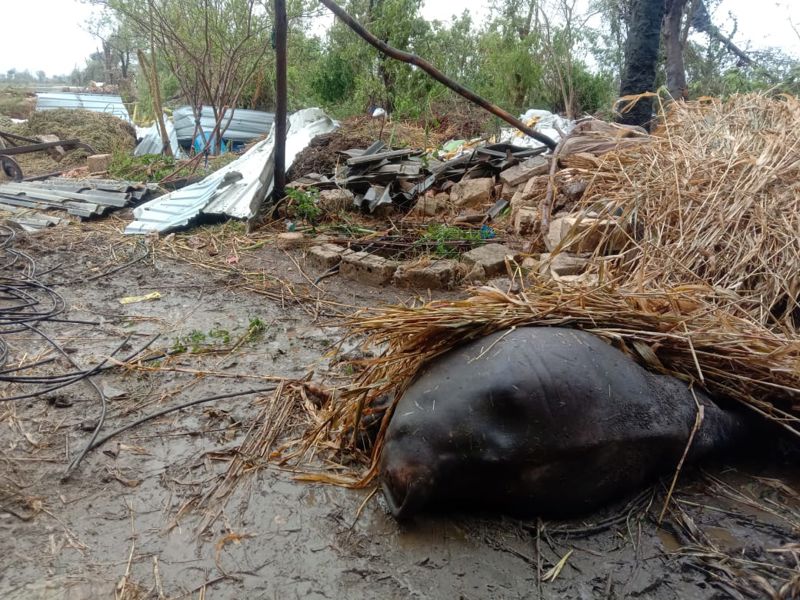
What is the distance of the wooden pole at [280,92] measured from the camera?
5.77 metres

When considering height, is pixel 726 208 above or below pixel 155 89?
below

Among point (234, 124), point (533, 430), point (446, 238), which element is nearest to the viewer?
point (533, 430)

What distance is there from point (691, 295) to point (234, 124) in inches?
536

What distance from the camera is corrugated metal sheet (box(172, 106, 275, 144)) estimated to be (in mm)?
13812

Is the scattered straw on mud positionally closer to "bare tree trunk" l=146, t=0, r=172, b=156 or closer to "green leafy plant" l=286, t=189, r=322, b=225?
"bare tree trunk" l=146, t=0, r=172, b=156

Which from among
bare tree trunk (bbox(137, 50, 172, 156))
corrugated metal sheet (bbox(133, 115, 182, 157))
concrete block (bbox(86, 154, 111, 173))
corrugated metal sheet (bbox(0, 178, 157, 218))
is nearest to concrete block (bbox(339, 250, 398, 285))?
corrugated metal sheet (bbox(0, 178, 157, 218))

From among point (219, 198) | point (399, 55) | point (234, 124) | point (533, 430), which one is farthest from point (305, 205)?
point (234, 124)

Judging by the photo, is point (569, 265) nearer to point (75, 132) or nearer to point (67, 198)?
point (67, 198)

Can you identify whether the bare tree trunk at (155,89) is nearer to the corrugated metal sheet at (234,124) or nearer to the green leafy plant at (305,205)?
the corrugated metal sheet at (234,124)

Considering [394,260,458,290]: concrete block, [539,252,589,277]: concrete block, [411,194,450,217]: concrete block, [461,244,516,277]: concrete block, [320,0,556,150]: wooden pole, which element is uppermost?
[320,0,556,150]: wooden pole

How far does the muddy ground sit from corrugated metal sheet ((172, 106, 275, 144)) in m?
11.9

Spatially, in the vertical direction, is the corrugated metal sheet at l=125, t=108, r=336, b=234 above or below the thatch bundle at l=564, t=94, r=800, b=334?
below

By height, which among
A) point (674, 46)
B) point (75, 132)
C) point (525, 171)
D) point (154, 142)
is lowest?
point (154, 142)

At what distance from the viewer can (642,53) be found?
820cm
